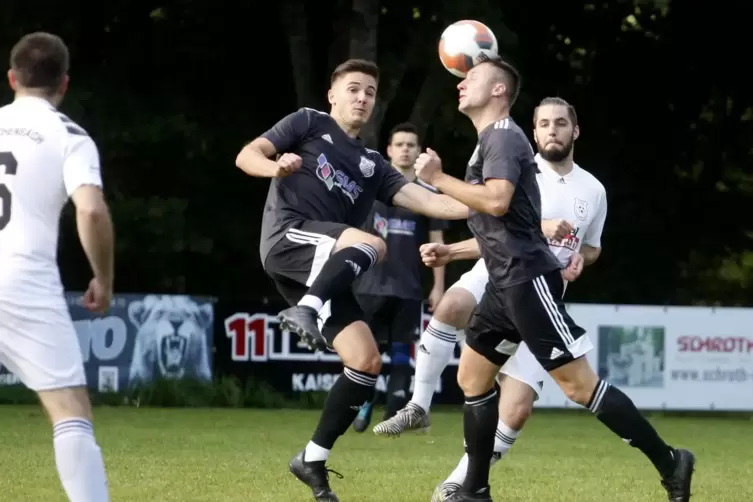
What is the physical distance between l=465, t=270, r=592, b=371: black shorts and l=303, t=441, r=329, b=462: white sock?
1.15 metres

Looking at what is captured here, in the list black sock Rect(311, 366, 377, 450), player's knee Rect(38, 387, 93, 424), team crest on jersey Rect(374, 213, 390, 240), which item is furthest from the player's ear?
team crest on jersey Rect(374, 213, 390, 240)

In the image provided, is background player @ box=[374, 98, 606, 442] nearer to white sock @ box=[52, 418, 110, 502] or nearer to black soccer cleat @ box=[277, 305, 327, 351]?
black soccer cleat @ box=[277, 305, 327, 351]

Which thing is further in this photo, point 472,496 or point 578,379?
point 472,496

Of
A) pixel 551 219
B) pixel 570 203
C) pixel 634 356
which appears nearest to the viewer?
pixel 551 219

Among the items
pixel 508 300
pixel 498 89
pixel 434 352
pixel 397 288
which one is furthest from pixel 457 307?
pixel 397 288

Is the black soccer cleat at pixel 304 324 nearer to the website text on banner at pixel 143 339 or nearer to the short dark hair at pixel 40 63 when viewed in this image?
the short dark hair at pixel 40 63

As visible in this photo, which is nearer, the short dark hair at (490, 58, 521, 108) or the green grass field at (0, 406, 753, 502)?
the short dark hair at (490, 58, 521, 108)

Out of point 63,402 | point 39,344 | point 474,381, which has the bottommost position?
point 474,381

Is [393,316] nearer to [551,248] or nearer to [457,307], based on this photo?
[457,307]

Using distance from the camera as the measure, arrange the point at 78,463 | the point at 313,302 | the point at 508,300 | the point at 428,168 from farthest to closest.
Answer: the point at 313,302 < the point at 508,300 < the point at 428,168 < the point at 78,463

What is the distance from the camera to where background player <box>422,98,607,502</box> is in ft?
25.1

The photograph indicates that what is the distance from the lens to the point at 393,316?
12562mm

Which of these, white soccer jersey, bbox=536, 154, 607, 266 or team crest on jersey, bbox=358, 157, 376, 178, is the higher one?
team crest on jersey, bbox=358, 157, 376, 178

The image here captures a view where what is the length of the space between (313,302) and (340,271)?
22 centimetres
